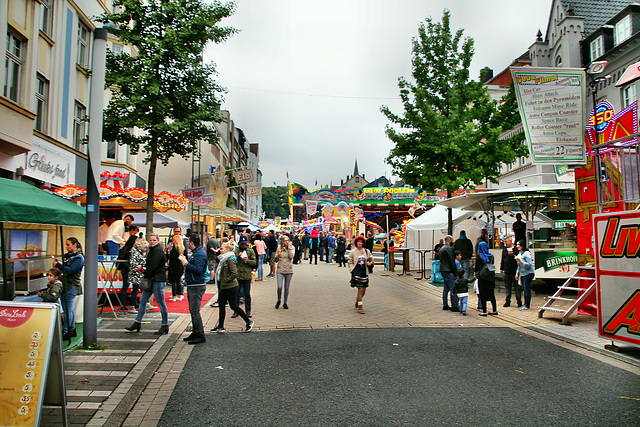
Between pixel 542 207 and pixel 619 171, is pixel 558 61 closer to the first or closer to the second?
pixel 542 207

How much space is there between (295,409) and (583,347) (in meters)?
4.92

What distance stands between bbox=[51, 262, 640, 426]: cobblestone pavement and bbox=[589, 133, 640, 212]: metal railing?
2.24 metres

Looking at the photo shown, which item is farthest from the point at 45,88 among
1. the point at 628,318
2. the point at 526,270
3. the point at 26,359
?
the point at 628,318

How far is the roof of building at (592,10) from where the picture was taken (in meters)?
27.0

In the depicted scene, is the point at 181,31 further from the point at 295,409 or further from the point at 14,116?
the point at 295,409

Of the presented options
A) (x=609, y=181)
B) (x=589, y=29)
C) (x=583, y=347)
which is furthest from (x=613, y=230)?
Answer: (x=589, y=29)

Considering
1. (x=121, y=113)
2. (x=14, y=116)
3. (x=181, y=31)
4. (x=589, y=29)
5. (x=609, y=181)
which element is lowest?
(x=609, y=181)

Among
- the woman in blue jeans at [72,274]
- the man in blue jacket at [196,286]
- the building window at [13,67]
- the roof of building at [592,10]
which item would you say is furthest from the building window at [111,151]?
the roof of building at [592,10]

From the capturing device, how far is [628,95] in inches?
840

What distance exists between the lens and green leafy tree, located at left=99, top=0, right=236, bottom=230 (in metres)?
13.3

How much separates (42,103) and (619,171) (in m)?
15.7

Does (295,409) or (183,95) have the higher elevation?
(183,95)

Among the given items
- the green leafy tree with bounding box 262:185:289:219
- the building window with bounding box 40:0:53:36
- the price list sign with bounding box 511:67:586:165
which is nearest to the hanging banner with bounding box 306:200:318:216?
the building window with bounding box 40:0:53:36

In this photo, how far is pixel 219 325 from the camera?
25.4ft
